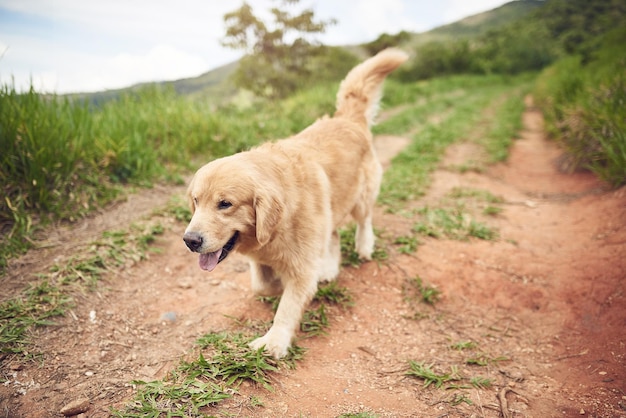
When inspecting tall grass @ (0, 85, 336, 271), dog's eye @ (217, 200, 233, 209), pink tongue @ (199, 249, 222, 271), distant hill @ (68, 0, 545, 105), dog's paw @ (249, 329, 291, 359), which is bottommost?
dog's paw @ (249, 329, 291, 359)

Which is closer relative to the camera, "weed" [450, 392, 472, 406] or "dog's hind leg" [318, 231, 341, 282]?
"weed" [450, 392, 472, 406]

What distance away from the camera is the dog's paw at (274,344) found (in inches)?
99.8

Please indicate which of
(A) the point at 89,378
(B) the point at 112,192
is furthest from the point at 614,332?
(B) the point at 112,192

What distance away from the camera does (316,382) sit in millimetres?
2396

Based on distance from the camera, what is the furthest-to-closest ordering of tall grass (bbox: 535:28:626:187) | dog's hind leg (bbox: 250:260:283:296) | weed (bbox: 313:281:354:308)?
tall grass (bbox: 535:28:626:187) < weed (bbox: 313:281:354:308) < dog's hind leg (bbox: 250:260:283:296)

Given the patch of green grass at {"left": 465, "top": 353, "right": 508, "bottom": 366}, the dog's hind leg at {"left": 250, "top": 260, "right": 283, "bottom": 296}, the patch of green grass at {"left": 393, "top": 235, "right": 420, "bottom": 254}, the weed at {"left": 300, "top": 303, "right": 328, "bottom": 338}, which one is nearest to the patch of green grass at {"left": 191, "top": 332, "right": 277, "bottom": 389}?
the weed at {"left": 300, "top": 303, "right": 328, "bottom": 338}

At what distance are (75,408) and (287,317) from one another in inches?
52.4

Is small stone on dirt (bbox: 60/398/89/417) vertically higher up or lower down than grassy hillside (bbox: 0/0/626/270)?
lower down

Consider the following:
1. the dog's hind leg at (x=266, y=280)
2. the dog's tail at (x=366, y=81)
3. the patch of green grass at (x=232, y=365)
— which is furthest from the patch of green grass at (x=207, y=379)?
the dog's tail at (x=366, y=81)

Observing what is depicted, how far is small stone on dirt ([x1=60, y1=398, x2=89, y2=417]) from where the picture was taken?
6.60ft

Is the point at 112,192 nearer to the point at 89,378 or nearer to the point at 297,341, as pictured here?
the point at 89,378

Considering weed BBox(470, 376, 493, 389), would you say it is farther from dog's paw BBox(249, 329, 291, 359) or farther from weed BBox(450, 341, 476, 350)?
dog's paw BBox(249, 329, 291, 359)

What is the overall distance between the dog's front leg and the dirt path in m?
0.20

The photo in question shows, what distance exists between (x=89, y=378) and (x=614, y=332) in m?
3.71
